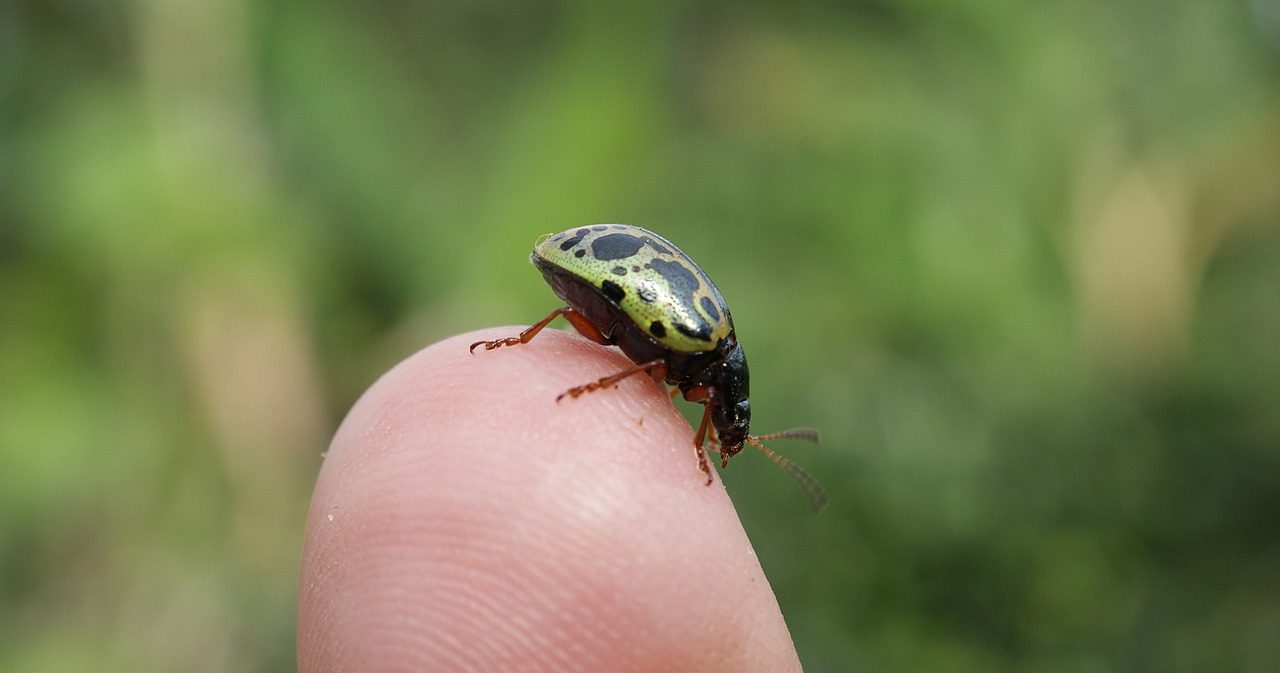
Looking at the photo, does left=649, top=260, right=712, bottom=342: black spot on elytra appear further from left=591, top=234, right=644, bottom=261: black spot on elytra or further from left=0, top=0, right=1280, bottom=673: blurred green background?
left=0, top=0, right=1280, bottom=673: blurred green background

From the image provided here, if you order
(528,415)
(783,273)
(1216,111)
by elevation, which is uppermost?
(1216,111)

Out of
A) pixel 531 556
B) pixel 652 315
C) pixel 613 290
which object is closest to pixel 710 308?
pixel 652 315

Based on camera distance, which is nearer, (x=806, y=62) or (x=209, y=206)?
→ (x=209, y=206)

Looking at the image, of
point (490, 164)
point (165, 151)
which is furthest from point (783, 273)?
point (165, 151)

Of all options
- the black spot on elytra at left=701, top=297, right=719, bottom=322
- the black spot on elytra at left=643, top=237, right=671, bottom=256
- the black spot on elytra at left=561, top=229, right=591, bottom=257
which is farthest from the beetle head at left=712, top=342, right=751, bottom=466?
the black spot on elytra at left=561, top=229, right=591, bottom=257

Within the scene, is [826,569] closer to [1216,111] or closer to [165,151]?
[1216,111]

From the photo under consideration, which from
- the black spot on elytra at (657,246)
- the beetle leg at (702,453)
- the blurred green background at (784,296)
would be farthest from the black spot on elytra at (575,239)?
the blurred green background at (784,296)

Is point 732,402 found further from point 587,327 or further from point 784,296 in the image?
point 784,296
